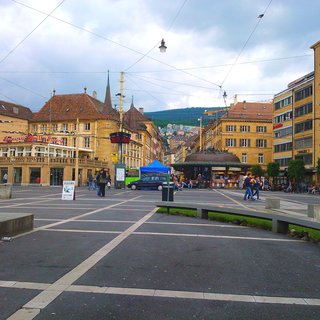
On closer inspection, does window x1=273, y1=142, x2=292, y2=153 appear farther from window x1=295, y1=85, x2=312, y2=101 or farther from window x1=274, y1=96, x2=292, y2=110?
window x1=295, y1=85, x2=312, y2=101

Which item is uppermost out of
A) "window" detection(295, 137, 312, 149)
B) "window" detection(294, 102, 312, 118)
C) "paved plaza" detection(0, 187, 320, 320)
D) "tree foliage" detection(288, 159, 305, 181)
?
"window" detection(294, 102, 312, 118)

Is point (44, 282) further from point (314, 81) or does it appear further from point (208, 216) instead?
point (314, 81)

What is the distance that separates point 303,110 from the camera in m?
53.3

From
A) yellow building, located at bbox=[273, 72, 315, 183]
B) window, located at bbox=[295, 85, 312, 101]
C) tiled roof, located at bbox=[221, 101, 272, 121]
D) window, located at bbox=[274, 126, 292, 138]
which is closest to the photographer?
yellow building, located at bbox=[273, 72, 315, 183]

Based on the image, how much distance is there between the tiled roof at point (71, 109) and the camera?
6562cm

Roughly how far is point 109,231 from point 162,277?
417 cm

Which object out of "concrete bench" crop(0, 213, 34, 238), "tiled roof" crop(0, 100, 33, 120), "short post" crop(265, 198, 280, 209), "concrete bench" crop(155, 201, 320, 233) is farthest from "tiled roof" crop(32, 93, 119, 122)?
"concrete bench" crop(0, 213, 34, 238)

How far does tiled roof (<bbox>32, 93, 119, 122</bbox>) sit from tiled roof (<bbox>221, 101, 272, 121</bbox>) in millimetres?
26129

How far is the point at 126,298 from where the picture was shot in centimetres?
415

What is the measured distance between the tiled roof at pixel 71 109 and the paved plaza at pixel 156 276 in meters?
58.3

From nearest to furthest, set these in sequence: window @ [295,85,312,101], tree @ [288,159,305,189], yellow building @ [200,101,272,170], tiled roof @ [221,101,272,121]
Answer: tree @ [288,159,305,189]
window @ [295,85,312,101]
yellow building @ [200,101,272,170]
tiled roof @ [221,101,272,121]


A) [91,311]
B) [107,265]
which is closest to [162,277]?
[107,265]

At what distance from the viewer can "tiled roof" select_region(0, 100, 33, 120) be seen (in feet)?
217

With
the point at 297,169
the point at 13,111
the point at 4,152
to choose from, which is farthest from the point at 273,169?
the point at 13,111
